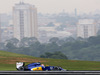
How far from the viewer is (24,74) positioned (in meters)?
14.9

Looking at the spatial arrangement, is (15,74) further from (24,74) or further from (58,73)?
(58,73)

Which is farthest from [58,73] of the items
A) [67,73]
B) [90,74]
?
[90,74]

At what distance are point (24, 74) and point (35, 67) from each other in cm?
467

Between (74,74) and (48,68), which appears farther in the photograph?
(48,68)

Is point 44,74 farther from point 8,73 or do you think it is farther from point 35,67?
point 35,67

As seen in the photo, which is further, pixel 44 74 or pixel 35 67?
pixel 35 67

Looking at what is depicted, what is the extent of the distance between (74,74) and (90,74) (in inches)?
26.5

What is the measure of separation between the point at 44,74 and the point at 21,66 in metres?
4.87

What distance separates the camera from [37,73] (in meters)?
15.0

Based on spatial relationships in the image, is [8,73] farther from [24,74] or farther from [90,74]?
[90,74]

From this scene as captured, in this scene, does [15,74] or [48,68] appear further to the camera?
[48,68]

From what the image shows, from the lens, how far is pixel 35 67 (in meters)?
19.6

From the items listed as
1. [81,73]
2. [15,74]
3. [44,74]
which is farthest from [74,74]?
Result: [15,74]

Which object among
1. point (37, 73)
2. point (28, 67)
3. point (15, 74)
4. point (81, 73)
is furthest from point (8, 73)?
point (28, 67)
